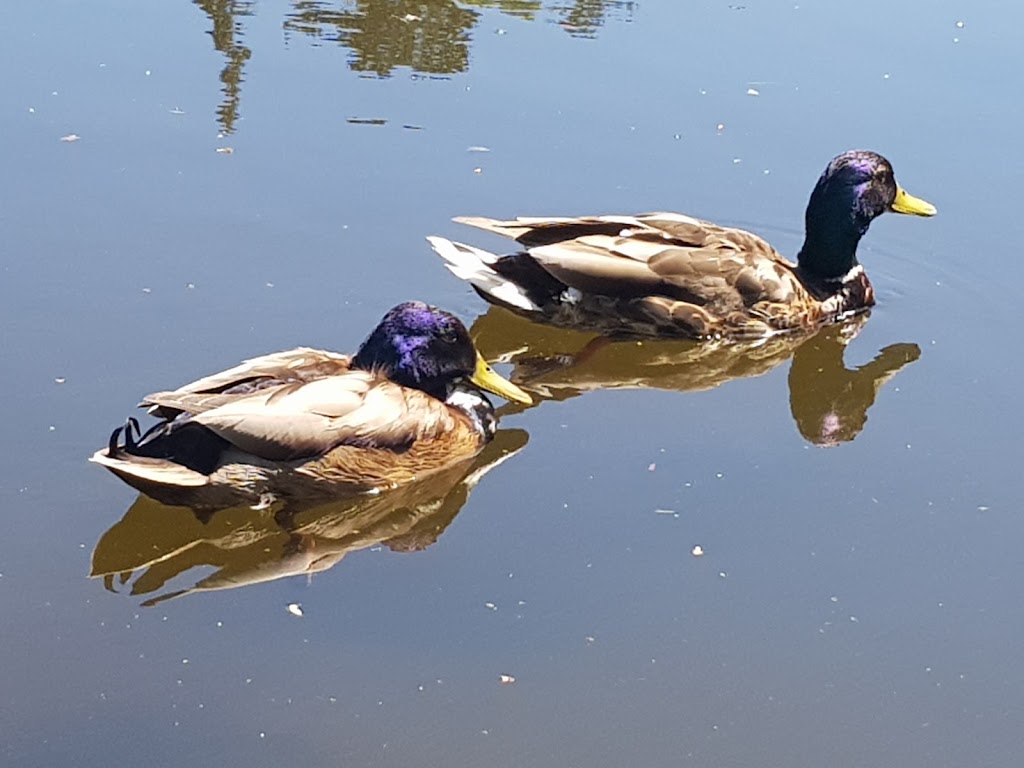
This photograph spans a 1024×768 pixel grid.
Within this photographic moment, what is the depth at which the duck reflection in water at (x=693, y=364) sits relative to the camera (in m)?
7.44

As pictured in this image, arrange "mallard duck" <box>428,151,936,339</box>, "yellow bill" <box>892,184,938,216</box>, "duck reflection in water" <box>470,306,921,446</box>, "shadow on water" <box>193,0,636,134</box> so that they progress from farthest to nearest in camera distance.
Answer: "shadow on water" <box>193,0,636,134</box> < "yellow bill" <box>892,184,938,216</box> < "mallard duck" <box>428,151,936,339</box> < "duck reflection in water" <box>470,306,921,446</box>

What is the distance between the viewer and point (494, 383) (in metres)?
6.95

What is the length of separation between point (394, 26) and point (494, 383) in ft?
16.7

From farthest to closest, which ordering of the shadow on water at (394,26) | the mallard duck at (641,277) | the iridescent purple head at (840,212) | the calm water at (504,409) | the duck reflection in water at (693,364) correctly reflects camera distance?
the shadow on water at (394,26) < the iridescent purple head at (840,212) < the mallard duck at (641,277) < the duck reflection in water at (693,364) < the calm water at (504,409)

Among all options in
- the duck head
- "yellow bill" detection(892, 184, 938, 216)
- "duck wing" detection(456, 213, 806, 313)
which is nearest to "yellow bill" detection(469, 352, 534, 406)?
the duck head

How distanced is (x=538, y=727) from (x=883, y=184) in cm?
450

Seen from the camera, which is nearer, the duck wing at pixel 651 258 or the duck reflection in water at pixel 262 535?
the duck reflection in water at pixel 262 535

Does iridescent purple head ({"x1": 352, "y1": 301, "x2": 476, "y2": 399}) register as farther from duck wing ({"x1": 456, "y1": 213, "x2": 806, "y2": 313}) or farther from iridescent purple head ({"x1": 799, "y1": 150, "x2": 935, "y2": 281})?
iridescent purple head ({"x1": 799, "y1": 150, "x2": 935, "y2": 281})

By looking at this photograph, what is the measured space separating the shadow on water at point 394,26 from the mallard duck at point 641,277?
2.77 metres

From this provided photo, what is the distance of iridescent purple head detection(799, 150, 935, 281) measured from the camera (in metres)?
8.40

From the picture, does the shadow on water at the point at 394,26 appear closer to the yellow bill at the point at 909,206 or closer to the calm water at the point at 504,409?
the calm water at the point at 504,409

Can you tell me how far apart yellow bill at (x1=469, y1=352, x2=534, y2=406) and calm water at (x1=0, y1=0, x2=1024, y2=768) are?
0.16m

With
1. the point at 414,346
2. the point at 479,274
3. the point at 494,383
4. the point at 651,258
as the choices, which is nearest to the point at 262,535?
the point at 414,346

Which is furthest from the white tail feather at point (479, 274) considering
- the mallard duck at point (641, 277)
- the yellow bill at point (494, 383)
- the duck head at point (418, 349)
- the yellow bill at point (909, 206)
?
the yellow bill at point (909, 206)
